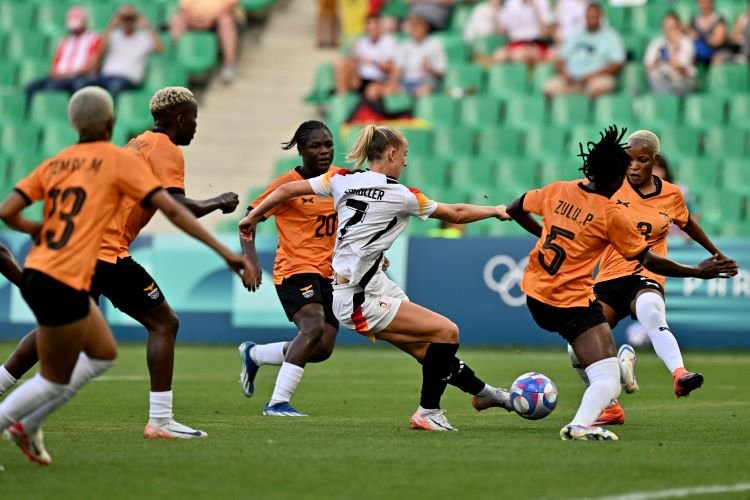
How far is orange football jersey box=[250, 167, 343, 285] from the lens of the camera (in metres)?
11.6

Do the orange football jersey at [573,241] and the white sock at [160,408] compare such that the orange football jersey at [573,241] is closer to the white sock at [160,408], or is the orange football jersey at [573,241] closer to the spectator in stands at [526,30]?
the white sock at [160,408]

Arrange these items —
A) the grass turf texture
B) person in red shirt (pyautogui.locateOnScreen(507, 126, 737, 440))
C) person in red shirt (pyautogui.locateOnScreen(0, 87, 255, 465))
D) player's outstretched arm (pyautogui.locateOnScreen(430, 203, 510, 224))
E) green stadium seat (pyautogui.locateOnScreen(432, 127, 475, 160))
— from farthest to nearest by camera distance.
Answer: green stadium seat (pyautogui.locateOnScreen(432, 127, 475, 160))
player's outstretched arm (pyautogui.locateOnScreen(430, 203, 510, 224))
person in red shirt (pyautogui.locateOnScreen(507, 126, 737, 440))
person in red shirt (pyautogui.locateOnScreen(0, 87, 255, 465))
the grass turf texture

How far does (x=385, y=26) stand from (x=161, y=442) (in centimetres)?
1466

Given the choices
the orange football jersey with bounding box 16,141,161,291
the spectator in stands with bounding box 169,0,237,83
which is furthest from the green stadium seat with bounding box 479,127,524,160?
the orange football jersey with bounding box 16,141,161,291

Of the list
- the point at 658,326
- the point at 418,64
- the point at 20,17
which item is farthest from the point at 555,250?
the point at 20,17

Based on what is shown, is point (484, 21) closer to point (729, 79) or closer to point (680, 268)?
point (729, 79)

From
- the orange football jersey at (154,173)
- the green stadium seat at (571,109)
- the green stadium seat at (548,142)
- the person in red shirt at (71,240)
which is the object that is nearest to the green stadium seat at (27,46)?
the green stadium seat at (548,142)

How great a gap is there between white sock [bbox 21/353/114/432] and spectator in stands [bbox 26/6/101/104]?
628 inches

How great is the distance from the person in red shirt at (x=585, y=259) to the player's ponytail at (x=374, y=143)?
1064mm

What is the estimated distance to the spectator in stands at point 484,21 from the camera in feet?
75.0

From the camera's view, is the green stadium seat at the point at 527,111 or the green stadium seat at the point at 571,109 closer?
the green stadium seat at the point at 571,109

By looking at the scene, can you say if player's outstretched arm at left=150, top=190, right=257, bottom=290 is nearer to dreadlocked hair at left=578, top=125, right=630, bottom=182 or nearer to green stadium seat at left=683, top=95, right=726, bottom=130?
dreadlocked hair at left=578, top=125, right=630, bottom=182

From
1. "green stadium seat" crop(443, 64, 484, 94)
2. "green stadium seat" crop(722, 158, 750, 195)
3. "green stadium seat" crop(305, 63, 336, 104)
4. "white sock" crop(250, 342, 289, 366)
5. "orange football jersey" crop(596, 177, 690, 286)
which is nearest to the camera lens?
"orange football jersey" crop(596, 177, 690, 286)

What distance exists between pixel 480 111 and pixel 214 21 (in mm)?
5435
